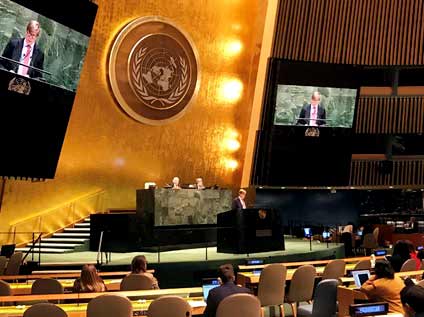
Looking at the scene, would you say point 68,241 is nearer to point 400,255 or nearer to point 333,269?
point 333,269

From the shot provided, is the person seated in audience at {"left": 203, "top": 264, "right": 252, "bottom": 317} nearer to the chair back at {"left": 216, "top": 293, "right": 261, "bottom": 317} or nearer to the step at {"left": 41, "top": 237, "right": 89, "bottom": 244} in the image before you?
the chair back at {"left": 216, "top": 293, "right": 261, "bottom": 317}

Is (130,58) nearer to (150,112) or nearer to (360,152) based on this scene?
(150,112)

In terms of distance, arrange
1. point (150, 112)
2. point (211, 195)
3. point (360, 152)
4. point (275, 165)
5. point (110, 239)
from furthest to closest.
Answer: point (360, 152), point (275, 165), point (150, 112), point (211, 195), point (110, 239)

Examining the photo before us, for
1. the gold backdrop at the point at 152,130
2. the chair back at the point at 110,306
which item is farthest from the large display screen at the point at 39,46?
the chair back at the point at 110,306

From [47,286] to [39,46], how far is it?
5.68 meters

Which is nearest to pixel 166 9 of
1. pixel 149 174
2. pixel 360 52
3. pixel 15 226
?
pixel 149 174

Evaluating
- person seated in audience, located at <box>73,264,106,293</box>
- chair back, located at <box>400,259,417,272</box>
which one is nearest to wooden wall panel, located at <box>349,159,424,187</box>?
chair back, located at <box>400,259,417,272</box>

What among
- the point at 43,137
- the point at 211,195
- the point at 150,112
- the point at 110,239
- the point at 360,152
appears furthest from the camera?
the point at 360,152

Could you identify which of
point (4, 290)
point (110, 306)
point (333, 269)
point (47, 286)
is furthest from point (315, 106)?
point (110, 306)

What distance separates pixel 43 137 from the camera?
10.7m

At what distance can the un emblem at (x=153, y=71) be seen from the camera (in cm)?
1452

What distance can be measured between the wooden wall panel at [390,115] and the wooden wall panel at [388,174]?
1380 millimetres

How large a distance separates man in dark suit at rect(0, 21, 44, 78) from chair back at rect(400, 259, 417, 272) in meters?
7.38

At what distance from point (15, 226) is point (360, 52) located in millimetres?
11448
